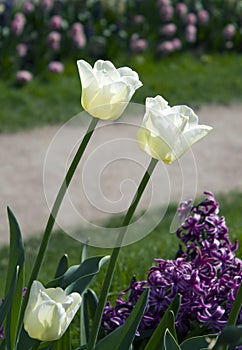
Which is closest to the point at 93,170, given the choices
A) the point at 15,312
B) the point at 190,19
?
the point at 15,312

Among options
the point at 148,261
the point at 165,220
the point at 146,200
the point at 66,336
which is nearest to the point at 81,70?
the point at 66,336

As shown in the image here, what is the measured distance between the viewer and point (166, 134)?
1704mm

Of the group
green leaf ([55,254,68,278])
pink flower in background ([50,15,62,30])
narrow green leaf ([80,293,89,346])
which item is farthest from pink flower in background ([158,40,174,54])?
green leaf ([55,254,68,278])

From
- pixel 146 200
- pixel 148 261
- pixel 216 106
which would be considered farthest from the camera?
pixel 216 106

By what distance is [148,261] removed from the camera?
363 centimetres

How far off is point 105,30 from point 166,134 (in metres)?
6.21

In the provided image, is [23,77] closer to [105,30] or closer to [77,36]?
[77,36]

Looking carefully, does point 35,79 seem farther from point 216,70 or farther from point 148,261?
point 148,261

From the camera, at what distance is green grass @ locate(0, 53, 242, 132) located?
6617 millimetres

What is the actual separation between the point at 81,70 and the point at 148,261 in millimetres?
1949

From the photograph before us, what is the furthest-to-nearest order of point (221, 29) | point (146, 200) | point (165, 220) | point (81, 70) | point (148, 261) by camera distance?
point (221, 29) → point (146, 200) → point (165, 220) → point (148, 261) → point (81, 70)

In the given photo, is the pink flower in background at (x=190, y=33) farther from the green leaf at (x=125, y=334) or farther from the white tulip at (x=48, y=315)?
the white tulip at (x=48, y=315)

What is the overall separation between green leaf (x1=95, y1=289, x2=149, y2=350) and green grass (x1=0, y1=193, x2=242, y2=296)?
1477mm

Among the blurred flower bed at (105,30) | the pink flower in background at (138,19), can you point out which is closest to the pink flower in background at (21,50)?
the blurred flower bed at (105,30)
